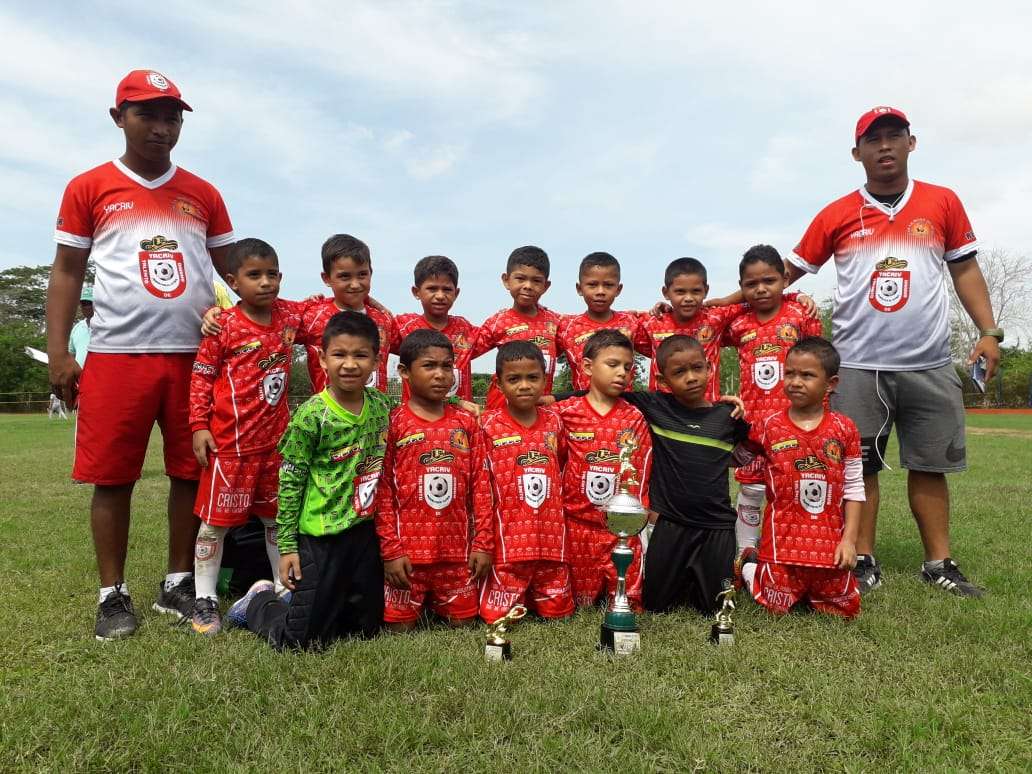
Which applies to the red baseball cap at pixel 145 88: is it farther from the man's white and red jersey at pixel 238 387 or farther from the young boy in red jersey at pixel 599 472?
the young boy in red jersey at pixel 599 472

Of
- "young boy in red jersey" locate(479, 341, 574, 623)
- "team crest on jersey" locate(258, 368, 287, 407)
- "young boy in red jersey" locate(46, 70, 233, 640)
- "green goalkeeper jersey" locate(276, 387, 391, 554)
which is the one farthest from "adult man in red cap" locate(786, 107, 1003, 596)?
"young boy in red jersey" locate(46, 70, 233, 640)

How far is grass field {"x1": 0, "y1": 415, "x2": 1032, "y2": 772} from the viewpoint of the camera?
2.28 metres

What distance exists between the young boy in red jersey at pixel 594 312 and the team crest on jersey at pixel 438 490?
4.34 ft

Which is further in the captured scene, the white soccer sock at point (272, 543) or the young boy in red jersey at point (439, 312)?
the young boy in red jersey at point (439, 312)

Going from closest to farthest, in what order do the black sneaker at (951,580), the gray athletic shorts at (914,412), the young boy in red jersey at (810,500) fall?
the young boy in red jersey at (810,500) < the black sneaker at (951,580) < the gray athletic shorts at (914,412)

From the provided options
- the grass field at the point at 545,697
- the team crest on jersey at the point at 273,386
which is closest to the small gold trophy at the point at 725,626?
the grass field at the point at 545,697

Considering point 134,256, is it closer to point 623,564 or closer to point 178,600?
point 178,600

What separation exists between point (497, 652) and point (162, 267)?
265cm

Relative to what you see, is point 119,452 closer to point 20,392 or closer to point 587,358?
point 587,358

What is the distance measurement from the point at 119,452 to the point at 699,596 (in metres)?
3.21

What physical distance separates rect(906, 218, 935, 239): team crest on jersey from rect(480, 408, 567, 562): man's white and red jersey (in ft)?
8.63

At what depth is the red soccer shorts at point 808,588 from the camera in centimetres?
377

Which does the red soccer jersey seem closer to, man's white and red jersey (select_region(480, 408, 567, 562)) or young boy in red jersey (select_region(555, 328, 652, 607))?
young boy in red jersey (select_region(555, 328, 652, 607))

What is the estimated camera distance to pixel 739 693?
2.78m
